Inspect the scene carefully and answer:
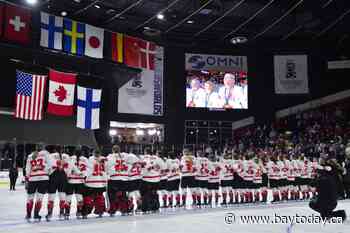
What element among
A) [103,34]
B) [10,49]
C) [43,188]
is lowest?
[43,188]

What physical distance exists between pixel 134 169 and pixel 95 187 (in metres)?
1.09

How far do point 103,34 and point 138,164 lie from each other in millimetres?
9703

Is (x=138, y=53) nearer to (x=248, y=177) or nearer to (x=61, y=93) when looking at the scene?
(x=61, y=93)

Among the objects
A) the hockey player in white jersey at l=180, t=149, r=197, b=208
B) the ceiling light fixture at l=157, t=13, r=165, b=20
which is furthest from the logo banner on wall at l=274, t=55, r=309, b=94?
the hockey player in white jersey at l=180, t=149, r=197, b=208

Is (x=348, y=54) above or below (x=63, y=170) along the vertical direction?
above

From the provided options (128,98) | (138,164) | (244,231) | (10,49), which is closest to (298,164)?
(138,164)

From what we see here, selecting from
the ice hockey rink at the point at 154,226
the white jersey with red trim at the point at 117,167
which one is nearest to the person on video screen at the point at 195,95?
the white jersey with red trim at the point at 117,167

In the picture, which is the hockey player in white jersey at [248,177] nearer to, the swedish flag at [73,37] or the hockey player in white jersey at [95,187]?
the hockey player in white jersey at [95,187]

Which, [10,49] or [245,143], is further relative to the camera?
[245,143]

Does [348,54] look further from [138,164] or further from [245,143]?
[138,164]

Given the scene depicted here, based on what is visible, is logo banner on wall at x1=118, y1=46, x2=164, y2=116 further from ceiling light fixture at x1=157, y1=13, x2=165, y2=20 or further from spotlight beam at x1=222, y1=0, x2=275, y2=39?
spotlight beam at x1=222, y1=0, x2=275, y2=39

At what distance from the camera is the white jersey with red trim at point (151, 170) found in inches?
417

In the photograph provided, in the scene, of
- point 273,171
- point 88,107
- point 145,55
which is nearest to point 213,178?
point 273,171

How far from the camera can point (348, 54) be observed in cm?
2750
